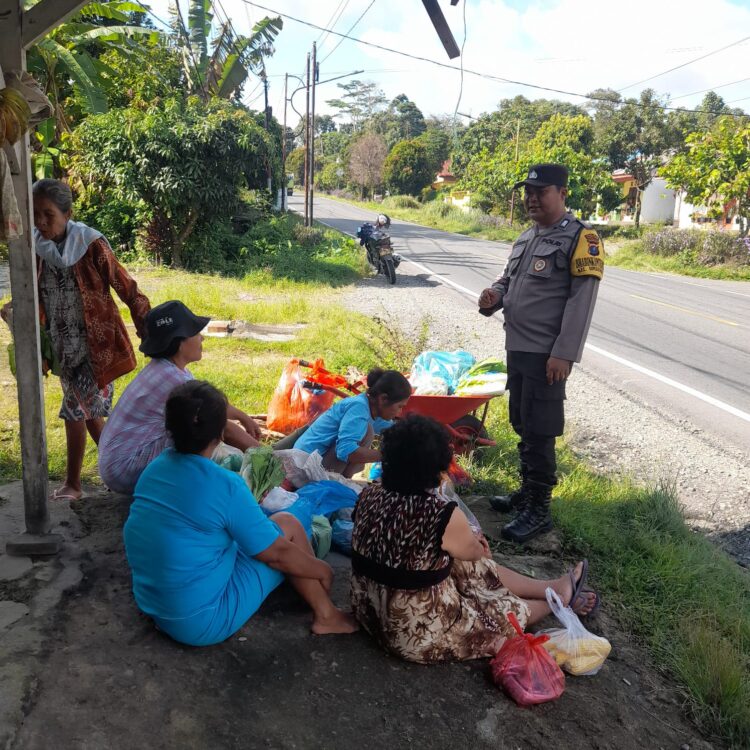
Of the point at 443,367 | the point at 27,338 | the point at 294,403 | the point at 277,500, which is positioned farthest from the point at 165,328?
the point at 443,367

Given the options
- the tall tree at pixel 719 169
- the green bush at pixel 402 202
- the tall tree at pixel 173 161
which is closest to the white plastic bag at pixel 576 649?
the tall tree at pixel 173 161

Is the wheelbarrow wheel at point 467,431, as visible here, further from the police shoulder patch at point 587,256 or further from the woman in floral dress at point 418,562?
the woman in floral dress at point 418,562

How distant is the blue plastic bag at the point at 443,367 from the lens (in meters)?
5.17

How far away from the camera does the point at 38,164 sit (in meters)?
13.9

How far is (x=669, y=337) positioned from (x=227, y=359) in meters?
6.49

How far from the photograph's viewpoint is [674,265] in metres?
21.6

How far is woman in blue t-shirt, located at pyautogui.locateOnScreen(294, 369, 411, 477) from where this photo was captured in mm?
3937

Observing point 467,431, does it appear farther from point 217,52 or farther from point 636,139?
point 636,139

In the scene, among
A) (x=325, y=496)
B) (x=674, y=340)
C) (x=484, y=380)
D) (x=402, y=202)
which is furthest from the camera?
(x=402, y=202)

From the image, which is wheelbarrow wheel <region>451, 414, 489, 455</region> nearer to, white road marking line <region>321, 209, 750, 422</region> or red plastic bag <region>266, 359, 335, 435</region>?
red plastic bag <region>266, 359, 335, 435</region>

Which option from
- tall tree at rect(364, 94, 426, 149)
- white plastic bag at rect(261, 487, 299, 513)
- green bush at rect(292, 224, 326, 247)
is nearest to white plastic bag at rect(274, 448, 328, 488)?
white plastic bag at rect(261, 487, 299, 513)

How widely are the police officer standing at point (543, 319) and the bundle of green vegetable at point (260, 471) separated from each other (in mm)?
1419

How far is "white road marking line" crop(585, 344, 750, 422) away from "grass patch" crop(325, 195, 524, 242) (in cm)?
2266

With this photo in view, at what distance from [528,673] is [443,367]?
9.44 ft
